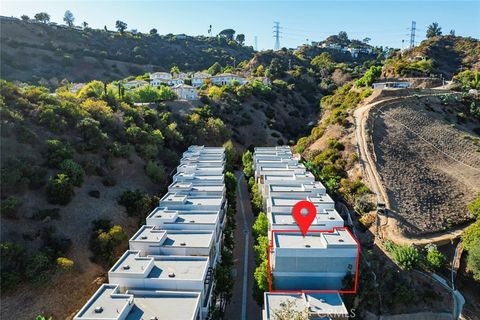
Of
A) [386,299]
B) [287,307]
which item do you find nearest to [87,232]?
[287,307]

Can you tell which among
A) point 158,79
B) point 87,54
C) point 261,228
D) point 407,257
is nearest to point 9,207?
point 261,228

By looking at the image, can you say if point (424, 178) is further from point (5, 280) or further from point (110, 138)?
point (5, 280)

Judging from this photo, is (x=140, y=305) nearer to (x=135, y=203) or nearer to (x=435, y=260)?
(x=135, y=203)

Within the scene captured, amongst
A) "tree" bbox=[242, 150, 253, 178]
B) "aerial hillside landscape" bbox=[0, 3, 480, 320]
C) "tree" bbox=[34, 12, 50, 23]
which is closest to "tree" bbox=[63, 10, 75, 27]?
"tree" bbox=[34, 12, 50, 23]

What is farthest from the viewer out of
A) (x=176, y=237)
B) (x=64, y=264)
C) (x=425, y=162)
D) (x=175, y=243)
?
(x=425, y=162)

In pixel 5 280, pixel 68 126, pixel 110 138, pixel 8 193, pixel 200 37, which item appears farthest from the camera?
pixel 200 37

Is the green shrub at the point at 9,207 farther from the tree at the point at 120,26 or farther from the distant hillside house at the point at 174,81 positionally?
the tree at the point at 120,26

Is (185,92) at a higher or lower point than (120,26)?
lower
